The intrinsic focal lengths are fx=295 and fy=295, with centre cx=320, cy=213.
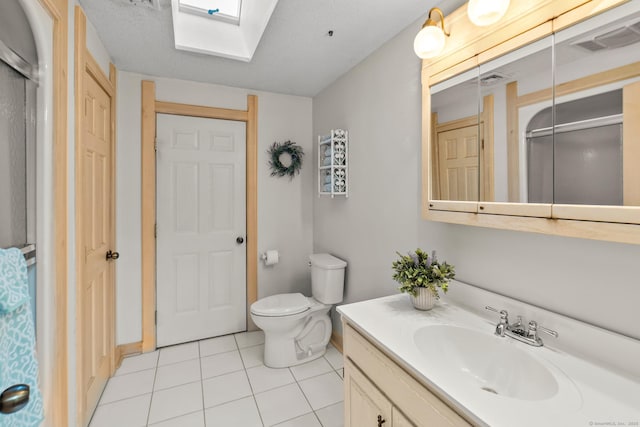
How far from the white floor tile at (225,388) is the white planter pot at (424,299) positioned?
1339mm

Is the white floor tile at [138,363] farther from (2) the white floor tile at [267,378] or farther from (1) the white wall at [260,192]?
(2) the white floor tile at [267,378]

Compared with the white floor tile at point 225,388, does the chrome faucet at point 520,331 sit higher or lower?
higher

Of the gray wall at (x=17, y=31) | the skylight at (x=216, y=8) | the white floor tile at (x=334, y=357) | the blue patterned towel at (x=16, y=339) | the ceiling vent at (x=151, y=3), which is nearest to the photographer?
the blue patterned towel at (x=16, y=339)

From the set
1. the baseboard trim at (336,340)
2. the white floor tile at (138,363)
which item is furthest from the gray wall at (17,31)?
the baseboard trim at (336,340)

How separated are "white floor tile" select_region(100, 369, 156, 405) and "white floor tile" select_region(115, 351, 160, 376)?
54 mm

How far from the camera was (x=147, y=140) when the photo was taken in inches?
95.1

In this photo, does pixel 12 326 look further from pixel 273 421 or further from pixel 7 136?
pixel 273 421

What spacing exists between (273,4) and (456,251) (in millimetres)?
1560

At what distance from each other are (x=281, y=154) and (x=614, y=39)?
92.9 inches

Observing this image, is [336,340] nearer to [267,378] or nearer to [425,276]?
[267,378]

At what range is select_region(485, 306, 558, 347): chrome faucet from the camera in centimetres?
106

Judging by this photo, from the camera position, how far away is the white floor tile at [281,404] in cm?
173

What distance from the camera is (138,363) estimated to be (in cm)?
230

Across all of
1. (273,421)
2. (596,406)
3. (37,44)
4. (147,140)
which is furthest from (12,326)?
(147,140)
